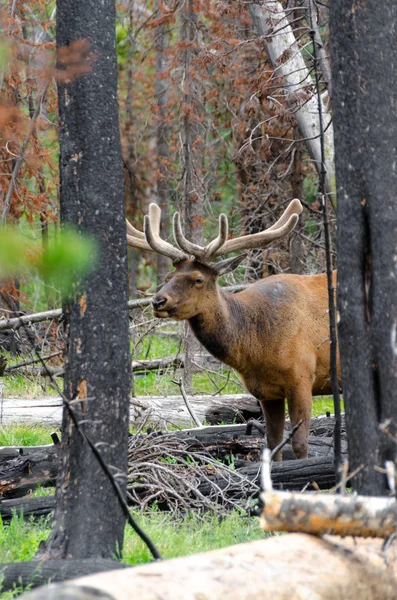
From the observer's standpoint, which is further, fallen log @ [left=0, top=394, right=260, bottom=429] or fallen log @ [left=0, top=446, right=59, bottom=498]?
fallen log @ [left=0, top=394, right=260, bottom=429]

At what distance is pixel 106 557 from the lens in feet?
17.2

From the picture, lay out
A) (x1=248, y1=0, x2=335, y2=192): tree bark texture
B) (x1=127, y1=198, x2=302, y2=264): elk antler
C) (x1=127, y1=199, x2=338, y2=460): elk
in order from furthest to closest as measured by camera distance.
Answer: (x1=248, y1=0, x2=335, y2=192): tree bark texture, (x1=127, y1=199, x2=338, y2=460): elk, (x1=127, y1=198, x2=302, y2=264): elk antler

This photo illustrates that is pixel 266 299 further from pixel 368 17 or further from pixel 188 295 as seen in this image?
pixel 368 17

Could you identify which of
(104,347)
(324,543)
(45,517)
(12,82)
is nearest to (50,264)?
(324,543)

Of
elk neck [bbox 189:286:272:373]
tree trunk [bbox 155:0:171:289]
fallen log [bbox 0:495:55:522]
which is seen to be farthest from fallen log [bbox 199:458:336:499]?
tree trunk [bbox 155:0:171:289]

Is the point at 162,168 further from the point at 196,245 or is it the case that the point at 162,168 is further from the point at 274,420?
the point at 274,420

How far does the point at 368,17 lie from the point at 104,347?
8.06ft

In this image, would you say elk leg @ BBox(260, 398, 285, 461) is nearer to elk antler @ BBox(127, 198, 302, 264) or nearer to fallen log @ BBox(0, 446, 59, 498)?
elk antler @ BBox(127, 198, 302, 264)

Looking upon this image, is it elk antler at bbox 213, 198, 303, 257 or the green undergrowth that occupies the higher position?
elk antler at bbox 213, 198, 303, 257

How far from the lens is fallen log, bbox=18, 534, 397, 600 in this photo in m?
3.39

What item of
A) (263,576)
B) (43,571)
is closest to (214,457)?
(43,571)

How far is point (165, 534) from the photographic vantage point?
6102mm

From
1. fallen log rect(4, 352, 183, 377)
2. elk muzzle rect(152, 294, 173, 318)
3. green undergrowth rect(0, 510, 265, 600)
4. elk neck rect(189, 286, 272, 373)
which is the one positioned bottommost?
green undergrowth rect(0, 510, 265, 600)

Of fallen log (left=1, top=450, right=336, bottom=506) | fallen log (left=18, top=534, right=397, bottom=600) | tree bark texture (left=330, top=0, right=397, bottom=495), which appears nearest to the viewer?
→ fallen log (left=18, top=534, right=397, bottom=600)
